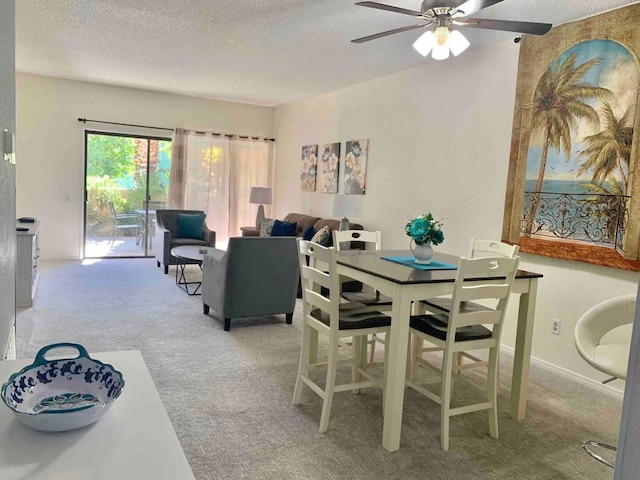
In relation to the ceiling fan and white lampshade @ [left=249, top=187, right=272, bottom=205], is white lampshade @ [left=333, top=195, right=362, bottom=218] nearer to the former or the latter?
white lampshade @ [left=249, top=187, right=272, bottom=205]

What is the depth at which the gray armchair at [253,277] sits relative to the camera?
403cm

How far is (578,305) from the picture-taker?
11.4ft

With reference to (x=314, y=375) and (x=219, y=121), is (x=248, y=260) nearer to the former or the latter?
→ (x=314, y=375)

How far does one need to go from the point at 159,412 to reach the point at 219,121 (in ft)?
24.2

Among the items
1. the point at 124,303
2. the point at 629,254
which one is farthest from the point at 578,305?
the point at 124,303

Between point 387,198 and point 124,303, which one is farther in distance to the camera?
point 387,198

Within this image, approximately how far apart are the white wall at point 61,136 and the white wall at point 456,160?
10.2 feet

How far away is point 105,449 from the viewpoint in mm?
903

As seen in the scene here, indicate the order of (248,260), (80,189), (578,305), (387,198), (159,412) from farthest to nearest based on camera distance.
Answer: (80,189)
(387,198)
(248,260)
(578,305)
(159,412)

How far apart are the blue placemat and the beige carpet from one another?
845 millimetres

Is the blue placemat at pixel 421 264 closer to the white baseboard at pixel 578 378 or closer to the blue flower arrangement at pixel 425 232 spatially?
the blue flower arrangement at pixel 425 232

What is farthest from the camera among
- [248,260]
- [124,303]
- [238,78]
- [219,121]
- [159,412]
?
[219,121]

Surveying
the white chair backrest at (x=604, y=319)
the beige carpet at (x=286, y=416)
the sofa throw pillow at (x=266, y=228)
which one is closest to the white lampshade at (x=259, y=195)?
the sofa throw pillow at (x=266, y=228)

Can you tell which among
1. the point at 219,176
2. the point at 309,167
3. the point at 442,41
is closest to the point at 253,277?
the point at 442,41
